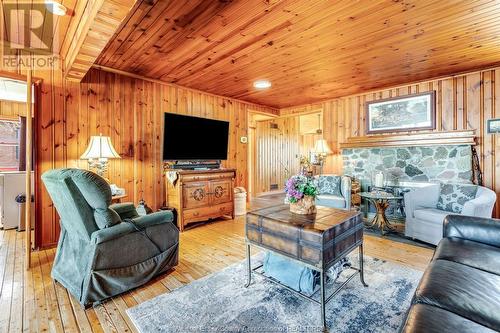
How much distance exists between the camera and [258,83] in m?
4.14

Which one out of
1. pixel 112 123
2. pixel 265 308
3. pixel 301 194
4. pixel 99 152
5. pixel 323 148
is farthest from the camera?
pixel 323 148

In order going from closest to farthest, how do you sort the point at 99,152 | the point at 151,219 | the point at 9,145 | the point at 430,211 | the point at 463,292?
the point at 463,292 → the point at 151,219 → the point at 99,152 → the point at 430,211 → the point at 9,145

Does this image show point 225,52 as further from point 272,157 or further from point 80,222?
point 272,157

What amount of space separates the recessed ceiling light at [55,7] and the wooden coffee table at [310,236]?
8.01 ft

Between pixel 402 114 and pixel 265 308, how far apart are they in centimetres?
417

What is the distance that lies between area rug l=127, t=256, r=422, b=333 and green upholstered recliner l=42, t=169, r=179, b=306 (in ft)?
1.06

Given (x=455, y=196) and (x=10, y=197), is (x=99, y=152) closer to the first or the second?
(x=10, y=197)

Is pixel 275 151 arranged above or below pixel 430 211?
above

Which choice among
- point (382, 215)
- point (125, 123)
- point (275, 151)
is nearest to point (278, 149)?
point (275, 151)

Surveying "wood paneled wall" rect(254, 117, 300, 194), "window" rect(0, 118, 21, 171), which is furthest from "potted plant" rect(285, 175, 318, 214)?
"window" rect(0, 118, 21, 171)

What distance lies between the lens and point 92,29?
6.20ft

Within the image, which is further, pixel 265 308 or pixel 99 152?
pixel 99 152

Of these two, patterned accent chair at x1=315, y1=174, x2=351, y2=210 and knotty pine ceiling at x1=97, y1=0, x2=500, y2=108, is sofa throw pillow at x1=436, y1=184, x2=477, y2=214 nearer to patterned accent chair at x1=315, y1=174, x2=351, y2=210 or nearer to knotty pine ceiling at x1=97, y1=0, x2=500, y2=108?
patterned accent chair at x1=315, y1=174, x2=351, y2=210

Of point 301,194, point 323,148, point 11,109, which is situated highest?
point 11,109
